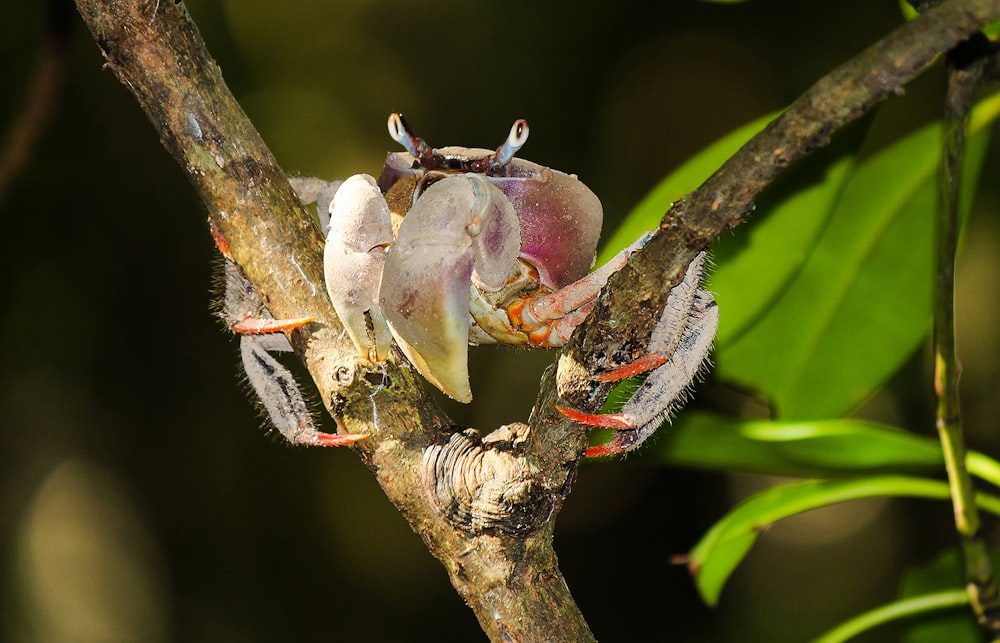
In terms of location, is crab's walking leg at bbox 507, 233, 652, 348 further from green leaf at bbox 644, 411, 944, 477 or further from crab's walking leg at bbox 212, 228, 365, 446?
green leaf at bbox 644, 411, 944, 477

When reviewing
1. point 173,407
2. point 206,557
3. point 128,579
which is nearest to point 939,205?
point 173,407

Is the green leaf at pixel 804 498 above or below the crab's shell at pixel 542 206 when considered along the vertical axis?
below

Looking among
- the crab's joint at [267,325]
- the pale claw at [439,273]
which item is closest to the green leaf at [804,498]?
the pale claw at [439,273]

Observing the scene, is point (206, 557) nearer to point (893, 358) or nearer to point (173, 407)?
point (173, 407)

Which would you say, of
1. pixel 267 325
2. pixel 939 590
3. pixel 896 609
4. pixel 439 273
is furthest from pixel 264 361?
pixel 939 590

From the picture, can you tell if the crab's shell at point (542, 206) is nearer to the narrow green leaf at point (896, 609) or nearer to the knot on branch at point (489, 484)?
the knot on branch at point (489, 484)

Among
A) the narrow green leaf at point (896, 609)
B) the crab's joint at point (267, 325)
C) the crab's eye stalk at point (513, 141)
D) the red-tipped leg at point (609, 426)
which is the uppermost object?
the crab's eye stalk at point (513, 141)

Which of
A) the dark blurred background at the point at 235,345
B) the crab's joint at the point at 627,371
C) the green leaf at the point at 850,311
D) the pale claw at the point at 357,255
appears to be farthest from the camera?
the dark blurred background at the point at 235,345
